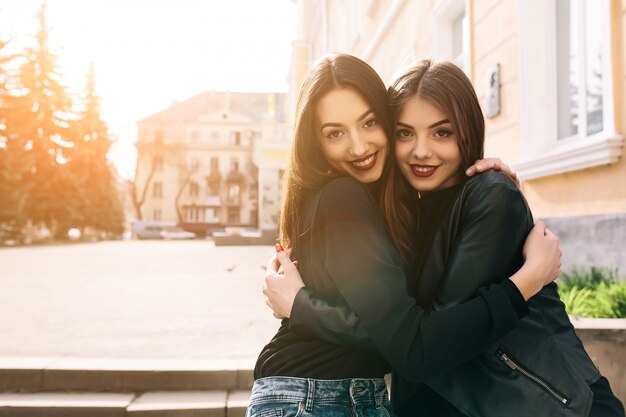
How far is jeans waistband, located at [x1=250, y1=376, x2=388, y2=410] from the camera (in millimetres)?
1627

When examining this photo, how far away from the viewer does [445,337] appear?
4.66 feet

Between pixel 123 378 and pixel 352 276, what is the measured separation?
2.82m

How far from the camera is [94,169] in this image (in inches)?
1538

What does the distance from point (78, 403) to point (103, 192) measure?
39.0m

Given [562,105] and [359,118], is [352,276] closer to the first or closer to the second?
[359,118]

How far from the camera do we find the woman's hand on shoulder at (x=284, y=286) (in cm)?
172

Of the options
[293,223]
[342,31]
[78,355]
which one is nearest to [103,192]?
[342,31]

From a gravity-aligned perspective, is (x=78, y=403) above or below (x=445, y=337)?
below

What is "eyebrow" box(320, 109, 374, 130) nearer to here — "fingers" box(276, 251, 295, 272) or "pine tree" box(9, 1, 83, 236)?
"fingers" box(276, 251, 295, 272)

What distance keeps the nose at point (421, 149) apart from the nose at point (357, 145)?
0.17 meters

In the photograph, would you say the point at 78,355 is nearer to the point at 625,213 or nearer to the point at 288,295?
the point at 288,295

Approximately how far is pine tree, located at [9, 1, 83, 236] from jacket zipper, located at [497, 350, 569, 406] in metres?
34.1

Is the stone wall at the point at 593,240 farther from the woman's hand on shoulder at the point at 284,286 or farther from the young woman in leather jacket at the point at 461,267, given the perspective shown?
the woman's hand on shoulder at the point at 284,286

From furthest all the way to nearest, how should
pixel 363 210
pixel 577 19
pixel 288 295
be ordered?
pixel 577 19 < pixel 288 295 < pixel 363 210
